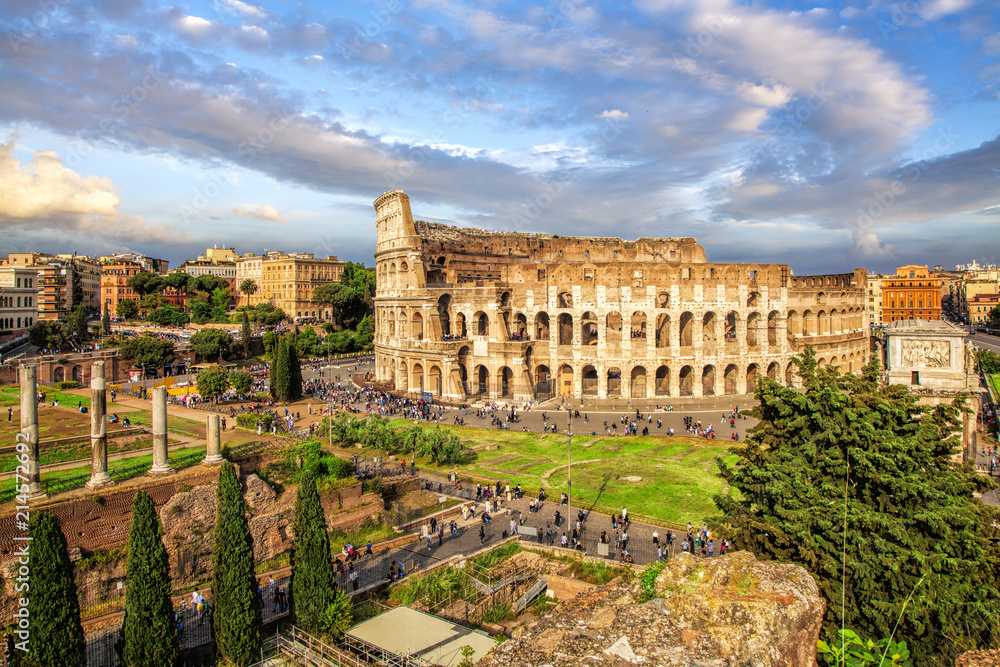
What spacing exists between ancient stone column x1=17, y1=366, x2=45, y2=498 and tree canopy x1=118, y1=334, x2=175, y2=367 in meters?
45.2

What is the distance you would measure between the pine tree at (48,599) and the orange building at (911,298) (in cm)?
11127

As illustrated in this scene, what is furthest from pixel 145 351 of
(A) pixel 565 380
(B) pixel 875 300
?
(B) pixel 875 300

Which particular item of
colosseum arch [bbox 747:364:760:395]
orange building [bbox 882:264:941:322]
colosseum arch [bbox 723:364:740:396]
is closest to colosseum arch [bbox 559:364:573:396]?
colosseum arch [bbox 723:364:740:396]

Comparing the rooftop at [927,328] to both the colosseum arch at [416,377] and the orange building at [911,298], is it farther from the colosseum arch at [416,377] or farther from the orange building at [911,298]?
the orange building at [911,298]

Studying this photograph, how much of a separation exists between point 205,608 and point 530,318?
37822 mm

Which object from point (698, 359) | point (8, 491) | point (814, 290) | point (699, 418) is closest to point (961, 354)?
point (699, 418)

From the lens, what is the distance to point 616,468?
32.1 metres

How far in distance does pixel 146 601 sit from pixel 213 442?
8.75 m

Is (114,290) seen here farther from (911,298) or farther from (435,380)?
(911,298)

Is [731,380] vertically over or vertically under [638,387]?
over

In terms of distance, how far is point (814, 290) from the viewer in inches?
2212

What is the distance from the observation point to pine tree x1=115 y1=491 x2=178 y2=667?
14.0 m

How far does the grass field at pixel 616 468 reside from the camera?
26.8 meters

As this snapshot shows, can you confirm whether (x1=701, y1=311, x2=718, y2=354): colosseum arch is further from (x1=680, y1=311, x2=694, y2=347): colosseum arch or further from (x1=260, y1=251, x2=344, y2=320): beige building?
(x1=260, y1=251, x2=344, y2=320): beige building
